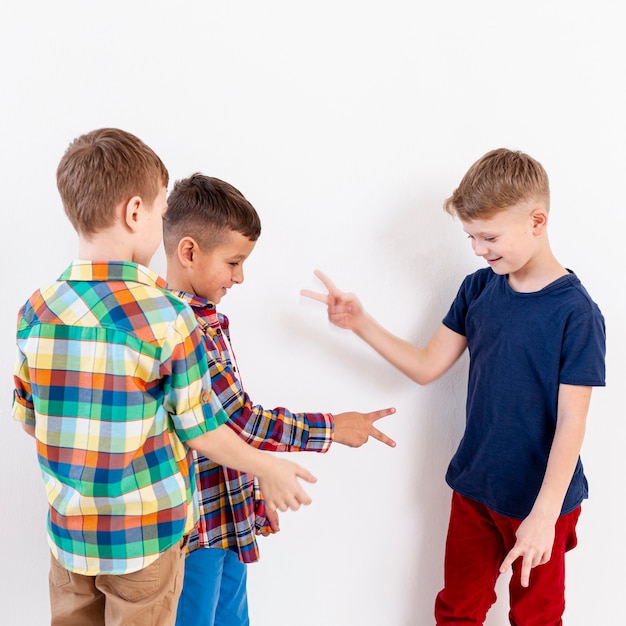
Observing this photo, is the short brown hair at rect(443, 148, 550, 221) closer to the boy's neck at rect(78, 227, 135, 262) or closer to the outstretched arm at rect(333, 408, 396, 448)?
the outstretched arm at rect(333, 408, 396, 448)

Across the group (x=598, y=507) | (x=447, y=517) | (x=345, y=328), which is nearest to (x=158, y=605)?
(x=345, y=328)

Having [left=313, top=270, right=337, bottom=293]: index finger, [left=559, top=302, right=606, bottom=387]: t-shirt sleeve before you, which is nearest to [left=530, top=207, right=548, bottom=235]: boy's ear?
[left=559, top=302, right=606, bottom=387]: t-shirt sleeve

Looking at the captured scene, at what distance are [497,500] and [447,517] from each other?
24 cm

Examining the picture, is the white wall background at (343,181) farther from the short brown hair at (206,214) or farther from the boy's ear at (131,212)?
the boy's ear at (131,212)

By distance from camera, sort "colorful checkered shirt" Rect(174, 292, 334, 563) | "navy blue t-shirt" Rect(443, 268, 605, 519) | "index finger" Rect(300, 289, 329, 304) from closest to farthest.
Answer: "colorful checkered shirt" Rect(174, 292, 334, 563) → "navy blue t-shirt" Rect(443, 268, 605, 519) → "index finger" Rect(300, 289, 329, 304)

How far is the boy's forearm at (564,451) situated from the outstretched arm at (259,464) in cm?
42

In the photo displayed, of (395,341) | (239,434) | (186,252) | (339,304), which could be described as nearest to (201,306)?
(186,252)

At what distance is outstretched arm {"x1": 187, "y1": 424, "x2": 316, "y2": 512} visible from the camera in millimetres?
919

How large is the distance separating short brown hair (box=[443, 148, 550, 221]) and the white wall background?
155 millimetres

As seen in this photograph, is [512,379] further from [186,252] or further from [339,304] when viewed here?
[186,252]

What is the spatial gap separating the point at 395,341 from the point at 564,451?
354mm

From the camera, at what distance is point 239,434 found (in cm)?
105

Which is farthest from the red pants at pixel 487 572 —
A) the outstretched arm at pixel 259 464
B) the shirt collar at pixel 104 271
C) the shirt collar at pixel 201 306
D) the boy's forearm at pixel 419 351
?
the shirt collar at pixel 104 271

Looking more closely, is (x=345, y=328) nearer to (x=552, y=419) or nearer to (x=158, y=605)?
(x=552, y=419)
